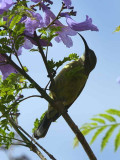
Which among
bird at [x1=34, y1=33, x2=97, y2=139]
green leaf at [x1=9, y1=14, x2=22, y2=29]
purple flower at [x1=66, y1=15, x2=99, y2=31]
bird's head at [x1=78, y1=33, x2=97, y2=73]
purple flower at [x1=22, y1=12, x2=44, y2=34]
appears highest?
bird's head at [x1=78, y1=33, x2=97, y2=73]

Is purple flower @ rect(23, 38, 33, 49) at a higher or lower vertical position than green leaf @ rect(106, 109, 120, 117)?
higher

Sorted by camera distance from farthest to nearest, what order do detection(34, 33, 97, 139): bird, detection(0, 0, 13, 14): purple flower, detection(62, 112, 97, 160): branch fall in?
detection(34, 33, 97, 139): bird, detection(62, 112, 97, 160): branch, detection(0, 0, 13, 14): purple flower

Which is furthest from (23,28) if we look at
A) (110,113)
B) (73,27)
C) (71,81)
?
(71,81)

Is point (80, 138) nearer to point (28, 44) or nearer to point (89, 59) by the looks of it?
point (28, 44)

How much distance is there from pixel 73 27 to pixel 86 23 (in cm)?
9

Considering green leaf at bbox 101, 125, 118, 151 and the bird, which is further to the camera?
the bird

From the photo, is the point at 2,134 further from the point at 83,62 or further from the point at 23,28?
the point at 83,62

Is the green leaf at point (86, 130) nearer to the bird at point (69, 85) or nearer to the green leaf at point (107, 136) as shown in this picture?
the green leaf at point (107, 136)

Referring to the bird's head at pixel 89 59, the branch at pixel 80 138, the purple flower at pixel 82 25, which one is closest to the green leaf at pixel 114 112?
the branch at pixel 80 138

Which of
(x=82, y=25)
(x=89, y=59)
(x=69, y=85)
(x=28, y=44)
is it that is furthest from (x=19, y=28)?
(x=89, y=59)

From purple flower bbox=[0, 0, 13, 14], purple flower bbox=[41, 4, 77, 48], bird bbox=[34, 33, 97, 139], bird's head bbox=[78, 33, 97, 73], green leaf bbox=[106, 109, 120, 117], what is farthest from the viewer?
bird's head bbox=[78, 33, 97, 73]

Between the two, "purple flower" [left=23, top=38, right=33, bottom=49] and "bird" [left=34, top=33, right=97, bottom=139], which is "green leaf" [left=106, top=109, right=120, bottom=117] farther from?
"bird" [left=34, top=33, right=97, bottom=139]

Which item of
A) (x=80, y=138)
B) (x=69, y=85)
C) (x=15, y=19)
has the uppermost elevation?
(x=69, y=85)

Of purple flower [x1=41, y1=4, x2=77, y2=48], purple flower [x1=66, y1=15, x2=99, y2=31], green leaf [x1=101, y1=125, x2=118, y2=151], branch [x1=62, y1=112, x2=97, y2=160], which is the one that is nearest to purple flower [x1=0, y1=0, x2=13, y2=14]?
purple flower [x1=41, y1=4, x2=77, y2=48]
